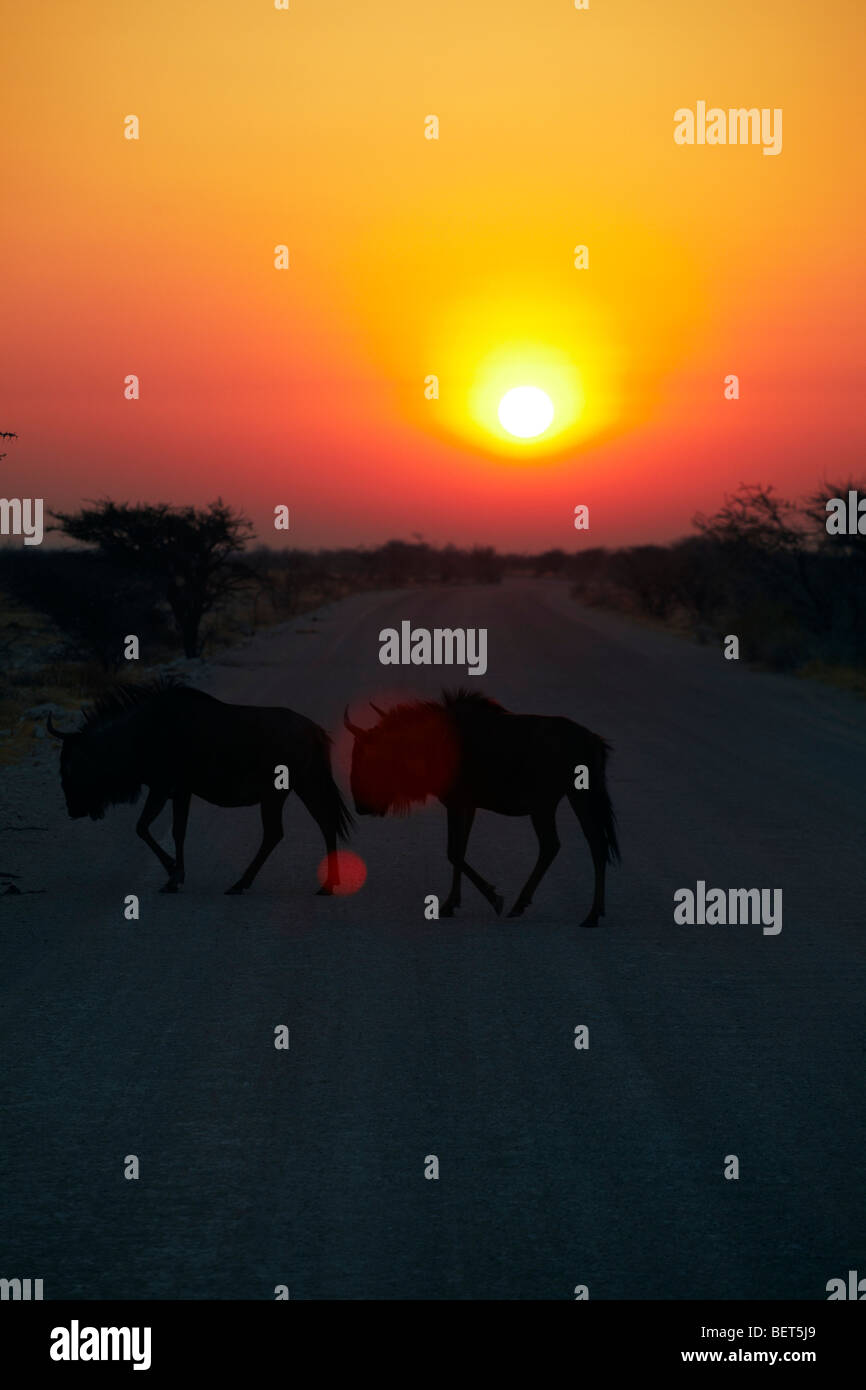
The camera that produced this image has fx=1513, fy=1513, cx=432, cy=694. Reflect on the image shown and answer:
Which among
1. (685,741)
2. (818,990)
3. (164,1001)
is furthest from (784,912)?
(685,741)

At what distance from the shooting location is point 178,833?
35.4 feet

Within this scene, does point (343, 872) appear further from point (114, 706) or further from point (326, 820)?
point (114, 706)

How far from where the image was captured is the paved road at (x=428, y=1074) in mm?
4840

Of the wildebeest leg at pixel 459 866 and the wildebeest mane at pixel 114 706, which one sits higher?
the wildebeest mane at pixel 114 706

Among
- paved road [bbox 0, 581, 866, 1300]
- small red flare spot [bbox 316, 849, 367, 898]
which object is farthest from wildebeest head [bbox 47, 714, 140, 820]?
small red flare spot [bbox 316, 849, 367, 898]

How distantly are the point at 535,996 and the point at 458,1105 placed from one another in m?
1.78

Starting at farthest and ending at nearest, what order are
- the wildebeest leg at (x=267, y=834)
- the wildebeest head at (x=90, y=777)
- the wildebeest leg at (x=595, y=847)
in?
the wildebeest head at (x=90, y=777)
the wildebeest leg at (x=267, y=834)
the wildebeest leg at (x=595, y=847)

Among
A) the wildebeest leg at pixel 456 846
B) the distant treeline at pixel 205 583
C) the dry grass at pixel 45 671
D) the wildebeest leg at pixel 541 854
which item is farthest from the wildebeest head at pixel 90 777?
the distant treeline at pixel 205 583

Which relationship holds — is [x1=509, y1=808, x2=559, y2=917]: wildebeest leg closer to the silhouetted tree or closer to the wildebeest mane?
the wildebeest mane

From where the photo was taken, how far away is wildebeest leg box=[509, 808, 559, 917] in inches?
391

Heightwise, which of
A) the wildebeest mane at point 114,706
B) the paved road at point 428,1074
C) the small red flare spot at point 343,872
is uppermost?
the wildebeest mane at point 114,706

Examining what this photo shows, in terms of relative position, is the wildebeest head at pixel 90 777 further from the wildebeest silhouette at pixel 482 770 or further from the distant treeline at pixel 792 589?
the distant treeline at pixel 792 589
